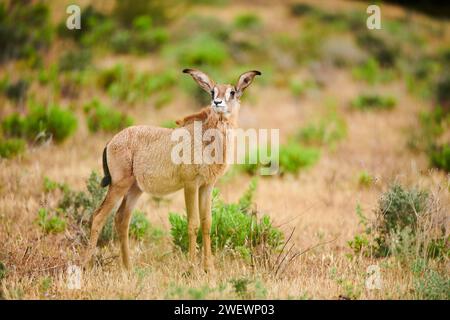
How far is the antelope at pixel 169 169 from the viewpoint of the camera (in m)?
5.85

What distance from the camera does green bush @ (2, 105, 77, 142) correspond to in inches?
409

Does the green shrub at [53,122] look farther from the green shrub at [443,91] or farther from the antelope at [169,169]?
the green shrub at [443,91]

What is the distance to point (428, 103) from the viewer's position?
53.5ft

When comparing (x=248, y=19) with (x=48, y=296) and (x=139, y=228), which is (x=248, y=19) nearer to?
(x=139, y=228)

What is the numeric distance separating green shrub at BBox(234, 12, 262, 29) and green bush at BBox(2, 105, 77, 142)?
15.8 metres

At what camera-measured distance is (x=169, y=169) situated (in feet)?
19.4

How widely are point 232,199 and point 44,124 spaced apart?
363cm

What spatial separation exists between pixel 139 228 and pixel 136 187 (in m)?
0.85

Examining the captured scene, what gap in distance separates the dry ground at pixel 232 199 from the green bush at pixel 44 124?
277 millimetres

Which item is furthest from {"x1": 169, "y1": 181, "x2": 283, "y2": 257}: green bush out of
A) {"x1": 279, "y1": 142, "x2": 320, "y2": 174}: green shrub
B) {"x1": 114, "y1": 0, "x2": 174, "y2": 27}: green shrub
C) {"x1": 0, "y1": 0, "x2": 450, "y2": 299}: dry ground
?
{"x1": 114, "y1": 0, "x2": 174, "y2": 27}: green shrub

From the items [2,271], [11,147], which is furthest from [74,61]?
[2,271]

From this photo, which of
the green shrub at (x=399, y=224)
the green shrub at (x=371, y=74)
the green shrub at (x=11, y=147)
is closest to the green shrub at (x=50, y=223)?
the green shrub at (x=11, y=147)

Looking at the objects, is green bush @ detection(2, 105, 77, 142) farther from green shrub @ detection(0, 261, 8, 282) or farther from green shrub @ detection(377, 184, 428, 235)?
green shrub @ detection(377, 184, 428, 235)
